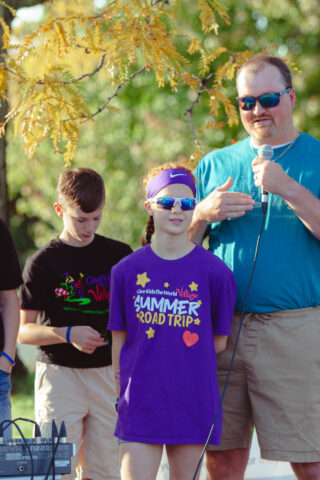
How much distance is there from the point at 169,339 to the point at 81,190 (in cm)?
131

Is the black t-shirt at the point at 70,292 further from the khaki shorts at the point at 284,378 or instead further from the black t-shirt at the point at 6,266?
the khaki shorts at the point at 284,378

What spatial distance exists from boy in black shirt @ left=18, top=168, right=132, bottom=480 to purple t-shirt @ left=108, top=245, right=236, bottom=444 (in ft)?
2.67

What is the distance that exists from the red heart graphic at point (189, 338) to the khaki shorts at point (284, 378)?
14.3 inches

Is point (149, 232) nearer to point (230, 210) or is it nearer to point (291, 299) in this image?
point (230, 210)

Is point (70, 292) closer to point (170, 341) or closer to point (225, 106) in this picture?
point (170, 341)

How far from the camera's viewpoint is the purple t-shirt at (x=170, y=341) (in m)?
3.50

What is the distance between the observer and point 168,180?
3.77m

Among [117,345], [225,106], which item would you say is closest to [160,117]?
[225,106]

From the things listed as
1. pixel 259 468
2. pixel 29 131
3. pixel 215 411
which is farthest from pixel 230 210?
pixel 259 468

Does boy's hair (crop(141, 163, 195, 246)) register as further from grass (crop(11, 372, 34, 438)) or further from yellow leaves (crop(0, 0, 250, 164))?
grass (crop(11, 372, 34, 438))

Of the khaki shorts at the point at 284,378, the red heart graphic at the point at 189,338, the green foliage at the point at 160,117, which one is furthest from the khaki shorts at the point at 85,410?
the green foliage at the point at 160,117

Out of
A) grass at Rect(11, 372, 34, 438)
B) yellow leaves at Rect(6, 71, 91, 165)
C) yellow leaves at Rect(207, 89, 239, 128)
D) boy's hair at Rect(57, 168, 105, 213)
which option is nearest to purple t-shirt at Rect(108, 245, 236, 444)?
boy's hair at Rect(57, 168, 105, 213)

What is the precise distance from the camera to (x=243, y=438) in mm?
3920

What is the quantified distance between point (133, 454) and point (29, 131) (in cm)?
216
